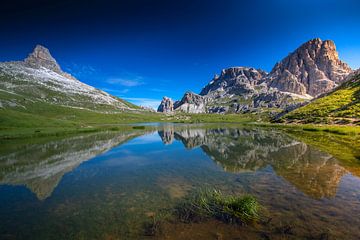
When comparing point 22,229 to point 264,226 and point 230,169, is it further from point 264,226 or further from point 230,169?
point 230,169

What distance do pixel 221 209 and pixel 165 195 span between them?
5.72 metres

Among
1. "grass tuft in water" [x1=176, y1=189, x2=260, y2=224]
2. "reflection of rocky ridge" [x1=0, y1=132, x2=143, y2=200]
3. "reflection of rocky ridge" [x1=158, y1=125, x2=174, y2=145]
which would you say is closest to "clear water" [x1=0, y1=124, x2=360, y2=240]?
"reflection of rocky ridge" [x1=0, y1=132, x2=143, y2=200]

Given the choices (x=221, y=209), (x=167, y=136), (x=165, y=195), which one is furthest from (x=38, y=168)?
(x=167, y=136)

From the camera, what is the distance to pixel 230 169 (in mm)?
27062

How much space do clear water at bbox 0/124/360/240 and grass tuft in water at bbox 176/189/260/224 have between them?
0.72m

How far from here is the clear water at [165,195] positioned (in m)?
12.0

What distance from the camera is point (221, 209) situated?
47.2 feet

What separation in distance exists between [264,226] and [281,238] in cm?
130

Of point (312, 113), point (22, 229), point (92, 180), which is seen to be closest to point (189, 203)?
point (22, 229)

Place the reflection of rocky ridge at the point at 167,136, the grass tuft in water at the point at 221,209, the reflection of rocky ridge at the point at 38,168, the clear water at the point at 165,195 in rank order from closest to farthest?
the clear water at the point at 165,195
the grass tuft in water at the point at 221,209
the reflection of rocky ridge at the point at 38,168
the reflection of rocky ridge at the point at 167,136

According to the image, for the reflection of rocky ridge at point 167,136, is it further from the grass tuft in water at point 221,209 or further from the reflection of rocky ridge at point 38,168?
the grass tuft in water at point 221,209

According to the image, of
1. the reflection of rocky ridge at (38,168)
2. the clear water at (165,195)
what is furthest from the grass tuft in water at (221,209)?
the reflection of rocky ridge at (38,168)

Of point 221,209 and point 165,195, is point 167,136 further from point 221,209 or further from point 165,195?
point 221,209

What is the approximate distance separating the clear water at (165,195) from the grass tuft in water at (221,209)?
0.72 m
